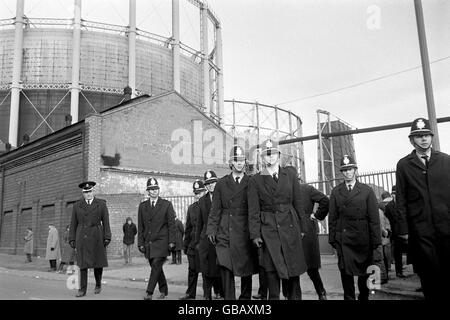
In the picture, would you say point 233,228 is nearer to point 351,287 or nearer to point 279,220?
point 279,220

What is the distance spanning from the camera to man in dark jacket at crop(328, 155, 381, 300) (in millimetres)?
5734

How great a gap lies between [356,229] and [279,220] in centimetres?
122

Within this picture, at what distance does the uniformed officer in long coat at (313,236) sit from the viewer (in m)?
6.69

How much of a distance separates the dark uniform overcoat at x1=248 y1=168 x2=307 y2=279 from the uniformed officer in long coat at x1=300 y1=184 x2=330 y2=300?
122 centimetres

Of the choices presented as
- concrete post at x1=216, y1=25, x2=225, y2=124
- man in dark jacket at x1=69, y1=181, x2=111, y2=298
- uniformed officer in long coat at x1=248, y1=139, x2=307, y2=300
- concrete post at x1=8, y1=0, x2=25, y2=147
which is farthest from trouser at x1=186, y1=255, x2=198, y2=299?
concrete post at x1=216, y1=25, x2=225, y2=124

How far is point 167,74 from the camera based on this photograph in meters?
38.0

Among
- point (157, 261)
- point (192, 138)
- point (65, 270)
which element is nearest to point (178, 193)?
point (192, 138)

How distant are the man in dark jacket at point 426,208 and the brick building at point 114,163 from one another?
47.8 ft

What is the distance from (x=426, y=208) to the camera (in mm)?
4656

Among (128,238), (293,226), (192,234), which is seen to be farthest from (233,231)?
(128,238)

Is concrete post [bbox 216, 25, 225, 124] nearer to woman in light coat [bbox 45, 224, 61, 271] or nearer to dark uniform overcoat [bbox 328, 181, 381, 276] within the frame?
woman in light coat [bbox 45, 224, 61, 271]

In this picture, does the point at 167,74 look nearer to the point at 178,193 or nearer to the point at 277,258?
the point at 178,193

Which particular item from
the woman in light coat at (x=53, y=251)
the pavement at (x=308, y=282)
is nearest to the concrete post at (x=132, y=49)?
the woman in light coat at (x=53, y=251)
